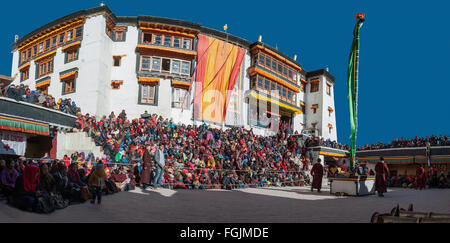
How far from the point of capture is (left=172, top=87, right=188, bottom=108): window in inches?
1051

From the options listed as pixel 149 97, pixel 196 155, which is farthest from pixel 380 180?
pixel 149 97

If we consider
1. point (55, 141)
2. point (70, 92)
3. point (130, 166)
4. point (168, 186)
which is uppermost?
point (70, 92)

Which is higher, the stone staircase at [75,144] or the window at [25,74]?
the window at [25,74]

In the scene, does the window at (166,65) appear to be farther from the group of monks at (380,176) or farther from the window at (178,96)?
the group of monks at (380,176)

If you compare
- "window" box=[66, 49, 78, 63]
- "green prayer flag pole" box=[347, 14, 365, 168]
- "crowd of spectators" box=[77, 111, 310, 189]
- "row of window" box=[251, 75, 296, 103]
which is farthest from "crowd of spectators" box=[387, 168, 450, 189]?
"window" box=[66, 49, 78, 63]

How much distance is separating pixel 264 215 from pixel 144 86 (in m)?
22.0

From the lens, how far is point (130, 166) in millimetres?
→ 13812

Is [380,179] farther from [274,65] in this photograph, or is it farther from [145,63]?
[274,65]

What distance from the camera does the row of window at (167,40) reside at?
26703 millimetres

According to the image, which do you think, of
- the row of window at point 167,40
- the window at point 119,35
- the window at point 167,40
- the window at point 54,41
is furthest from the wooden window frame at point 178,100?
the window at point 54,41

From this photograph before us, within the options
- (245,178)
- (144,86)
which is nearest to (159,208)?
(245,178)

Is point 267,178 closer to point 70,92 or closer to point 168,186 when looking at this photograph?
point 168,186

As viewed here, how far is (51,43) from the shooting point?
28.1 metres

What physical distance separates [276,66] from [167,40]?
42.5 ft
